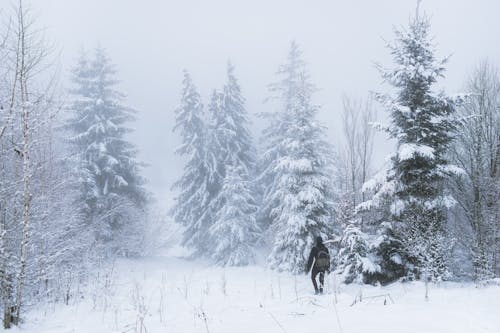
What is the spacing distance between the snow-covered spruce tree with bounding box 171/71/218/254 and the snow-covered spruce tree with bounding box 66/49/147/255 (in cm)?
349

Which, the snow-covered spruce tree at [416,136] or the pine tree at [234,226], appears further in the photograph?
the pine tree at [234,226]

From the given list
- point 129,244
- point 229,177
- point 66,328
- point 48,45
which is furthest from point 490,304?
point 129,244

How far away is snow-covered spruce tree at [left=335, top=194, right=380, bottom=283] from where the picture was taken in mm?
11734

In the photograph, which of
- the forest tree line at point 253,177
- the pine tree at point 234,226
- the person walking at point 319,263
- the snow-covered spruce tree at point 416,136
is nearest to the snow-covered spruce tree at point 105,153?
the forest tree line at point 253,177

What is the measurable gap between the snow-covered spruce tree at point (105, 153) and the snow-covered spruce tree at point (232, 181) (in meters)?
5.66

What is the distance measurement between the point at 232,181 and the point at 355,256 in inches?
454

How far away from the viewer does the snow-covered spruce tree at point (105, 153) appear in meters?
20.6

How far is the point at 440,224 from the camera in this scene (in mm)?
11055

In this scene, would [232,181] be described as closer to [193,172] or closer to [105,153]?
[193,172]

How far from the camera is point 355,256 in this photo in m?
12.1

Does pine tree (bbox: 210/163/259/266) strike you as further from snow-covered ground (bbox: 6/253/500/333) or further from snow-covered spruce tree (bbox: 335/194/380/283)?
snow-covered spruce tree (bbox: 335/194/380/283)

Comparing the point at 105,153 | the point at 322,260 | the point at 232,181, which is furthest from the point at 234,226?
the point at 322,260

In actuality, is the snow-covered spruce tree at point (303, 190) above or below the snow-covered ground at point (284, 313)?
above

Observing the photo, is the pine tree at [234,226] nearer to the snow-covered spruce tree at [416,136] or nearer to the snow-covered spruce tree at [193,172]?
the snow-covered spruce tree at [193,172]
